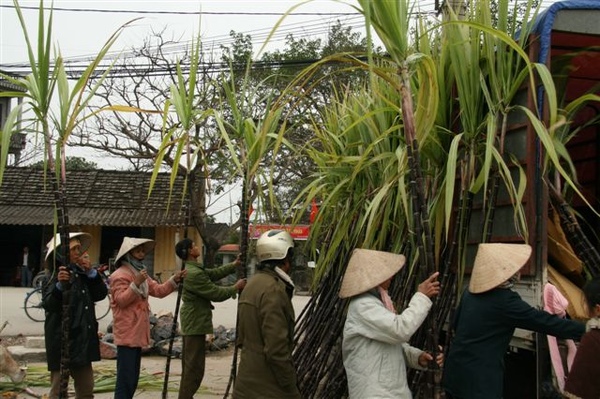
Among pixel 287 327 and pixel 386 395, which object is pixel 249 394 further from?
pixel 386 395

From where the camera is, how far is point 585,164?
567 cm

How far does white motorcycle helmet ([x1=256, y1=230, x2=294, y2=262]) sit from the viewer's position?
3.73 meters

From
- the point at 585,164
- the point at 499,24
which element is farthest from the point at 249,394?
the point at 585,164

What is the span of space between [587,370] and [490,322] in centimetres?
49

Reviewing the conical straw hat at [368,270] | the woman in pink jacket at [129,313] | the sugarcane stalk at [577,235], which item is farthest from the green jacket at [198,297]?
the sugarcane stalk at [577,235]

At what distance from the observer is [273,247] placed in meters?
3.74

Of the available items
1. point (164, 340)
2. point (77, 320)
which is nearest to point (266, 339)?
point (77, 320)

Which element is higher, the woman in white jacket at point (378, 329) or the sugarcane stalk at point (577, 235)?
the sugarcane stalk at point (577, 235)

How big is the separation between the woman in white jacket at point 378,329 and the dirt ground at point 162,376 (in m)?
3.36

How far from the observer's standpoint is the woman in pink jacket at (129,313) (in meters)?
5.02

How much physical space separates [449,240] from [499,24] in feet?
4.31

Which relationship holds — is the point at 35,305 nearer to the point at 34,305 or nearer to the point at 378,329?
the point at 34,305

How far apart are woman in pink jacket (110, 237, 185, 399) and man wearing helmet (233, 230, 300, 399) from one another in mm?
1631

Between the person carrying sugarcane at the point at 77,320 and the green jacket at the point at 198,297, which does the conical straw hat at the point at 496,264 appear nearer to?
the green jacket at the point at 198,297
